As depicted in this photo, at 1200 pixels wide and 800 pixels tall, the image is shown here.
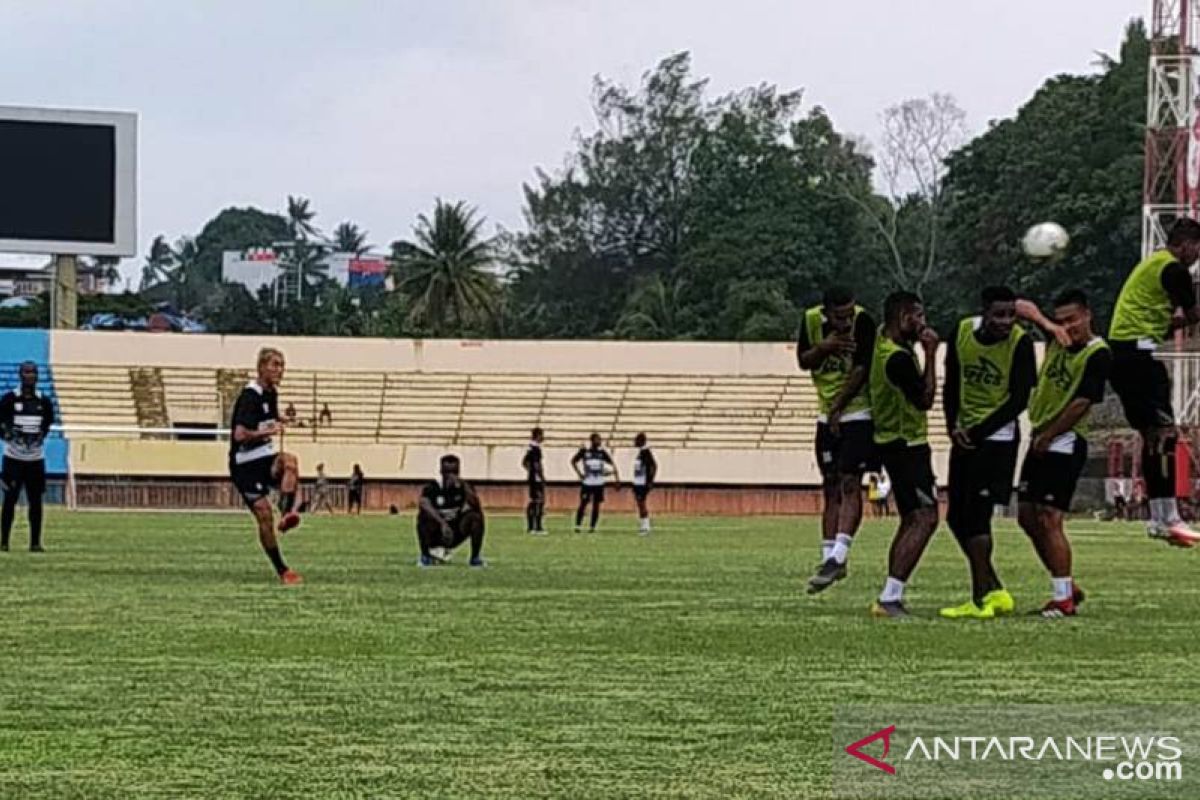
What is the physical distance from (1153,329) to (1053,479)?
41.8 inches

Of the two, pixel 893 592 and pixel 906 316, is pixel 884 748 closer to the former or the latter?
pixel 893 592

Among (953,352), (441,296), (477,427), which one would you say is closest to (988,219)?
(441,296)

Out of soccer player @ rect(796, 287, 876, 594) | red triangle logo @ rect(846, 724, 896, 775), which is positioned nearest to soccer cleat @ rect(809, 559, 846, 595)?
soccer player @ rect(796, 287, 876, 594)

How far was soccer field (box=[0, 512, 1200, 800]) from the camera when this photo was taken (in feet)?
21.8

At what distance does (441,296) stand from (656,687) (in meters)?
92.5

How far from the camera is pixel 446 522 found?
69.8ft

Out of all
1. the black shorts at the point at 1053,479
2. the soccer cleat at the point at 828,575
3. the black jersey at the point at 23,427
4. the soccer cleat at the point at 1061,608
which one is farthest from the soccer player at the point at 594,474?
the black shorts at the point at 1053,479

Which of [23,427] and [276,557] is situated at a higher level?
[23,427]

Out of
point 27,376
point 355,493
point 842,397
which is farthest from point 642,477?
point 842,397

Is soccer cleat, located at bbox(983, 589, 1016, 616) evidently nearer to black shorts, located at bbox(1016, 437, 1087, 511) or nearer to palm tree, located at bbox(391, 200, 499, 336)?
black shorts, located at bbox(1016, 437, 1087, 511)

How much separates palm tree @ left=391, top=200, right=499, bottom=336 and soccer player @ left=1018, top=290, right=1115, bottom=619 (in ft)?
287

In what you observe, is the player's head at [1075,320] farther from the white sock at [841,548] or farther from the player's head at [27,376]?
the player's head at [27,376]

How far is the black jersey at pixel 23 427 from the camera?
70.2 feet

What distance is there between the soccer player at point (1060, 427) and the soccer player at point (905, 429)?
595 millimetres
